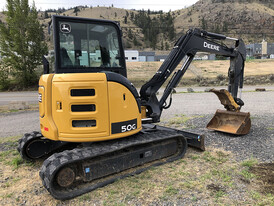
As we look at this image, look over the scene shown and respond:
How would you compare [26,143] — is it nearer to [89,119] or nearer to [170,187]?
[89,119]

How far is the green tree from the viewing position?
1139 inches

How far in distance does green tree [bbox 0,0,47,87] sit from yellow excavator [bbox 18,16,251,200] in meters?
27.8

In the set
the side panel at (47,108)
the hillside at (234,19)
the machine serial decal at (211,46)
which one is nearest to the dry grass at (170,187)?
the side panel at (47,108)

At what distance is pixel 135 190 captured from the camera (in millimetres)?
4070

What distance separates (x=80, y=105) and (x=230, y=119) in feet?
17.0

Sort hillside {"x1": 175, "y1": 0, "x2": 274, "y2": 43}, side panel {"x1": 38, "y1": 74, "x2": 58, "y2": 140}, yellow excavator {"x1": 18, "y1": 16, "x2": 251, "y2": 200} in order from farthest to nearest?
hillside {"x1": 175, "y1": 0, "x2": 274, "y2": 43} → side panel {"x1": 38, "y1": 74, "x2": 58, "y2": 140} → yellow excavator {"x1": 18, "y1": 16, "x2": 251, "y2": 200}

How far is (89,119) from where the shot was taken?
4.19m

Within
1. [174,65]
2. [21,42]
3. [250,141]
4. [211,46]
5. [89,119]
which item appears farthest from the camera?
[21,42]

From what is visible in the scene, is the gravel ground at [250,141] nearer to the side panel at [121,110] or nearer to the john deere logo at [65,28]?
the side panel at [121,110]

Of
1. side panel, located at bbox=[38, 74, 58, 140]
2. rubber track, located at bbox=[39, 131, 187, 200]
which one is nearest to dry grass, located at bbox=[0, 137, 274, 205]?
rubber track, located at bbox=[39, 131, 187, 200]

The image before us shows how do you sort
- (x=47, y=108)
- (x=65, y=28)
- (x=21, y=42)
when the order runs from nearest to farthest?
1. (x=47, y=108)
2. (x=65, y=28)
3. (x=21, y=42)

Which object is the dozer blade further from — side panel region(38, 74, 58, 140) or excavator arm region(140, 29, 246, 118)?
side panel region(38, 74, 58, 140)

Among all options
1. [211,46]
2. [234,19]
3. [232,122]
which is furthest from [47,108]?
[234,19]

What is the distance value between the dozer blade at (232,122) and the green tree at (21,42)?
28.0 metres
